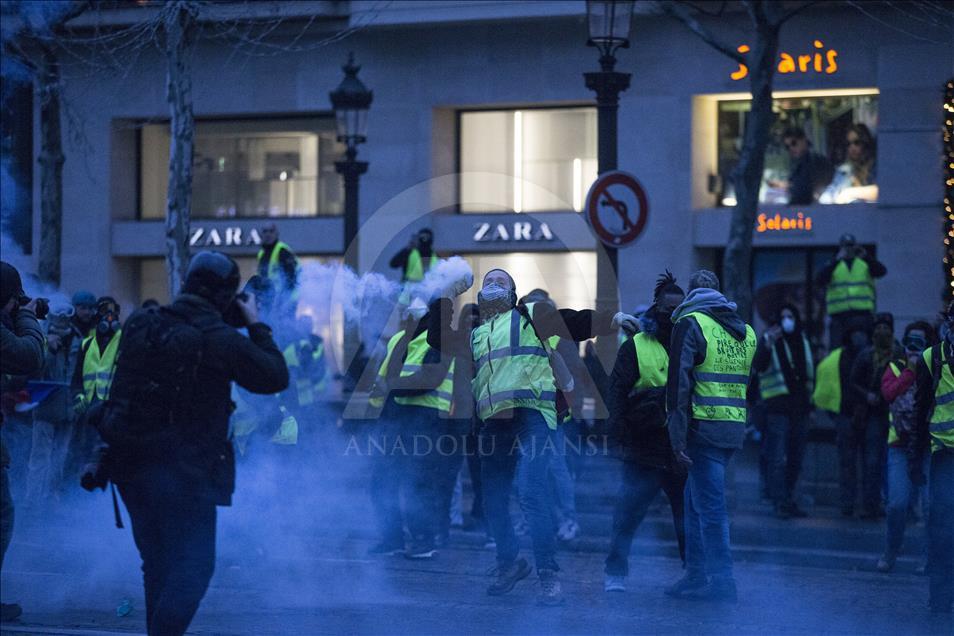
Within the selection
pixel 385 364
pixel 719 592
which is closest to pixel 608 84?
pixel 385 364

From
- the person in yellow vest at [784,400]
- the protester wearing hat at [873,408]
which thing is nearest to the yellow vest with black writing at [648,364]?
the protester wearing hat at [873,408]

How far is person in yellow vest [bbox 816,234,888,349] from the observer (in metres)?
15.8

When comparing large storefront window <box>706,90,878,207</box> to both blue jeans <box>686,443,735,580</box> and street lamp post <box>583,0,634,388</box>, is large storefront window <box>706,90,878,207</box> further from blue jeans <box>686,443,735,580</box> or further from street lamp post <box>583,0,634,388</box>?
blue jeans <box>686,443,735,580</box>

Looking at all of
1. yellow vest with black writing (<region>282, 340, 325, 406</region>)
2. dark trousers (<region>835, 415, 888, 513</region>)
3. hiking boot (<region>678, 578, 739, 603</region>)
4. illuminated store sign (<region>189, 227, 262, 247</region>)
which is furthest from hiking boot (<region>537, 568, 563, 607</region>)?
illuminated store sign (<region>189, 227, 262, 247</region>)

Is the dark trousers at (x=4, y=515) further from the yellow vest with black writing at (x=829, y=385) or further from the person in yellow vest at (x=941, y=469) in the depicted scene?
the yellow vest with black writing at (x=829, y=385)

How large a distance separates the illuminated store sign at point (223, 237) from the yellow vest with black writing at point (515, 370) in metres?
14.0

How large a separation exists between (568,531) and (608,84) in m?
3.90

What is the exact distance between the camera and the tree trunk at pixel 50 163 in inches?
686

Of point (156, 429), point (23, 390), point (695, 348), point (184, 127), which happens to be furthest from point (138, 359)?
point (184, 127)

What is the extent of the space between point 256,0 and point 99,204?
16.2ft

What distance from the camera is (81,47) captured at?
21.8m

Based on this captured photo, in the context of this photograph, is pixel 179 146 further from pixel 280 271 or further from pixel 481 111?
pixel 481 111

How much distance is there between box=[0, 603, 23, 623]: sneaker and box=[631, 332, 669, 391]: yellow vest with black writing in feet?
12.6

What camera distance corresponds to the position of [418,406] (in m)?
10.6
